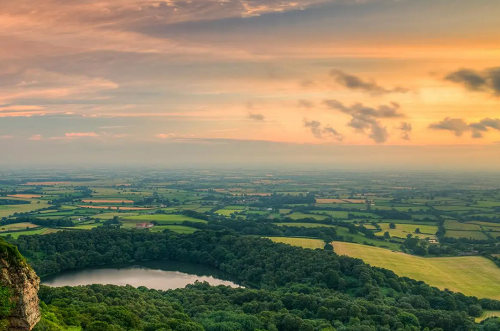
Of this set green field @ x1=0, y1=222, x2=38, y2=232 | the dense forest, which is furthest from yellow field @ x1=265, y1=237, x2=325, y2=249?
green field @ x1=0, y1=222, x2=38, y2=232

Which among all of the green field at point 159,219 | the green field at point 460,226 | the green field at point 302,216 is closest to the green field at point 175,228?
the green field at point 159,219

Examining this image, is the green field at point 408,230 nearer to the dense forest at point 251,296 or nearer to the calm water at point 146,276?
the dense forest at point 251,296

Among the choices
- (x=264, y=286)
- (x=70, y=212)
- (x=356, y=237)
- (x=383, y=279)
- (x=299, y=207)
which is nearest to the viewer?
(x=383, y=279)

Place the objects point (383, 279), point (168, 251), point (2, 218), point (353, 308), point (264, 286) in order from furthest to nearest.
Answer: point (2, 218)
point (168, 251)
point (264, 286)
point (383, 279)
point (353, 308)

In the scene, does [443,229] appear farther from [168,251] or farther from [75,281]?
[75,281]

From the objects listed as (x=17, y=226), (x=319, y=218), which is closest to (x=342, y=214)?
(x=319, y=218)

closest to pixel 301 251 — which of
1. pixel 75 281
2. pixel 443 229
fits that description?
pixel 75 281
